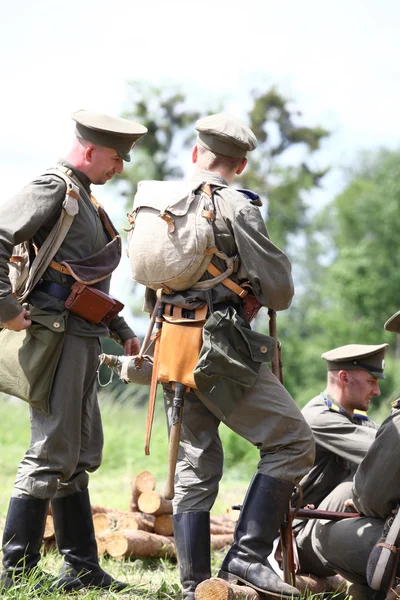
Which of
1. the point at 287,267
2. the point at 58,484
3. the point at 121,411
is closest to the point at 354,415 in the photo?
the point at 287,267

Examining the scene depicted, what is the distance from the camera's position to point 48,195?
4875 mm

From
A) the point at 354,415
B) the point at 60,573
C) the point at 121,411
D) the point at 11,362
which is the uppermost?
the point at 11,362

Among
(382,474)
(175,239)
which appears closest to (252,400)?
(382,474)

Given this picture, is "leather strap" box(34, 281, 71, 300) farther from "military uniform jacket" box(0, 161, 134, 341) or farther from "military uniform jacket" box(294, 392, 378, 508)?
"military uniform jacket" box(294, 392, 378, 508)

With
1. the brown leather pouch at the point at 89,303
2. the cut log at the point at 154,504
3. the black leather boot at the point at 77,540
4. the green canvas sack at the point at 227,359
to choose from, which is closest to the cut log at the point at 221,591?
the green canvas sack at the point at 227,359

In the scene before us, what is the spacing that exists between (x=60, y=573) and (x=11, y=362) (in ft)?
4.12

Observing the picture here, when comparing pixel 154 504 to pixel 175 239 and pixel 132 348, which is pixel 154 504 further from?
pixel 175 239

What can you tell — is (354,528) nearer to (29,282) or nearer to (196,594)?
(196,594)

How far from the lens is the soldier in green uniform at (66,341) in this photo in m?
4.83

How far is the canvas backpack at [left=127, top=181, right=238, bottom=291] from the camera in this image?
4.55 metres

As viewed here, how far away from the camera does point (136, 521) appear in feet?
22.2

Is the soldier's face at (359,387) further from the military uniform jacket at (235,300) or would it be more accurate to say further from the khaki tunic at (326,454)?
the military uniform jacket at (235,300)

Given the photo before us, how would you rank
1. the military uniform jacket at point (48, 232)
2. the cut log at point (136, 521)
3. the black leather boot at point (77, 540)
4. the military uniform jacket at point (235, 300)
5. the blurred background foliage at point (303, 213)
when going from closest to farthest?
1. the military uniform jacket at point (235, 300)
2. the military uniform jacket at point (48, 232)
3. the black leather boot at point (77, 540)
4. the cut log at point (136, 521)
5. the blurred background foliage at point (303, 213)

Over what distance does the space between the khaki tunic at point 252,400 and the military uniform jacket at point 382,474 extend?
379 millimetres
